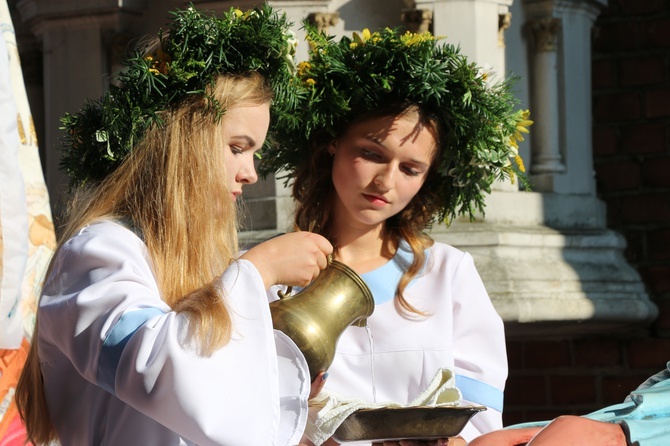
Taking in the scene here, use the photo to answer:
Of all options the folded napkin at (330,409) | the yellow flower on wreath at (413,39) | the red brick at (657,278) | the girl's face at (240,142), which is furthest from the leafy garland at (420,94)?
the red brick at (657,278)

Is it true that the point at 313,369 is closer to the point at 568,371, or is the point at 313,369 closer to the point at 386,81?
the point at 386,81

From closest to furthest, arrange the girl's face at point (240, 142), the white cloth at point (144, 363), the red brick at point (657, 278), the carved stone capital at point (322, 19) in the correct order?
the white cloth at point (144, 363)
the girl's face at point (240, 142)
the carved stone capital at point (322, 19)
the red brick at point (657, 278)

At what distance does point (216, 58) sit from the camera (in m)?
2.23

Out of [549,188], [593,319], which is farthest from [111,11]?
[593,319]

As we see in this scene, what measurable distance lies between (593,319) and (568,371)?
45 cm

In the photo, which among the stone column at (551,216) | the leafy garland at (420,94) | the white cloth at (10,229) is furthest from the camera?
the stone column at (551,216)

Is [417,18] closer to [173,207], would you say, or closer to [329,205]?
[329,205]

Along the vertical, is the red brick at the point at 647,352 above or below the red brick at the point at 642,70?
below

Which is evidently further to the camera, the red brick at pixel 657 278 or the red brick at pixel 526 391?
the red brick at pixel 657 278

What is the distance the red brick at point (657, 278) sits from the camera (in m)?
4.61

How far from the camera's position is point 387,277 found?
2715 millimetres

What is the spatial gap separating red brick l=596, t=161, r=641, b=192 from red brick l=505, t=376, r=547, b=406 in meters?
0.80

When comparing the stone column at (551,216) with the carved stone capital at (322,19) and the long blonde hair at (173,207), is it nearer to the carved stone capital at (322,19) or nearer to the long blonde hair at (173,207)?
the carved stone capital at (322,19)

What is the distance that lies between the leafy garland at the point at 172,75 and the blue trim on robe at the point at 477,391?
29.0 inches
